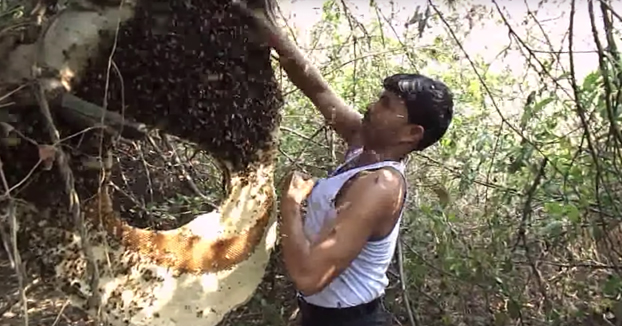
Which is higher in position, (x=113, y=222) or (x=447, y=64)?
(x=447, y=64)

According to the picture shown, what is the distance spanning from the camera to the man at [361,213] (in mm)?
1826

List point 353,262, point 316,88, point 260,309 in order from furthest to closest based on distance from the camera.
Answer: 1. point 260,309
2. point 316,88
3. point 353,262

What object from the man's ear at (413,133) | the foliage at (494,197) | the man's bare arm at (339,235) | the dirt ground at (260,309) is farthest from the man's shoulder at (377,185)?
the dirt ground at (260,309)

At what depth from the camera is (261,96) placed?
221 cm

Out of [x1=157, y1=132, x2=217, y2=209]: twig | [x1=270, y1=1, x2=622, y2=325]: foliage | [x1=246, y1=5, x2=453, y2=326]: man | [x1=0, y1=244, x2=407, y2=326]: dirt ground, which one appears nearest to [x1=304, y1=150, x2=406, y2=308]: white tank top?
[x1=246, y1=5, x2=453, y2=326]: man

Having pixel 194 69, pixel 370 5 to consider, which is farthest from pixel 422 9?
pixel 194 69

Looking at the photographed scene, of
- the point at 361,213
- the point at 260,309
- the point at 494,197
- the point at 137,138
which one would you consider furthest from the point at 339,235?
the point at 260,309

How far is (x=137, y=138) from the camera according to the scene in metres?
1.96

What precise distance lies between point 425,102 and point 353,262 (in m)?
0.43

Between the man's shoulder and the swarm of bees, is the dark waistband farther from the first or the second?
the swarm of bees

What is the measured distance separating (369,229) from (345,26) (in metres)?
2.33

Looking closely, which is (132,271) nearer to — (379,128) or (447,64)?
(379,128)

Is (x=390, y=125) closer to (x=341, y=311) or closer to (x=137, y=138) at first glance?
(x=341, y=311)

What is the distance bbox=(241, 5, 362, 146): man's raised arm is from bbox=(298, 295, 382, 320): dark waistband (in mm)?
521
